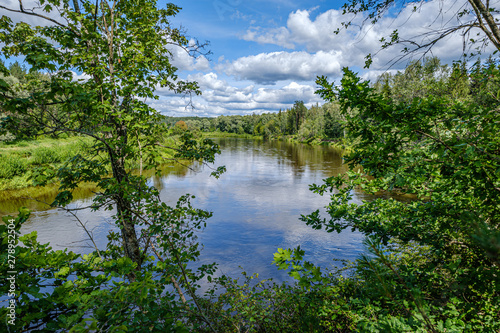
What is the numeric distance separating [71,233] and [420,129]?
574 inches

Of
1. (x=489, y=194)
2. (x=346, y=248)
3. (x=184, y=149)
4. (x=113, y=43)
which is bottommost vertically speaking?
(x=346, y=248)

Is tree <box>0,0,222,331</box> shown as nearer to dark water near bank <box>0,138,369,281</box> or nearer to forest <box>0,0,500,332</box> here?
forest <box>0,0,500,332</box>

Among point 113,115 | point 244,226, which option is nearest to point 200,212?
point 113,115

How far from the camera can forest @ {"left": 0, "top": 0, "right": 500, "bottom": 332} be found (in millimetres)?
2035

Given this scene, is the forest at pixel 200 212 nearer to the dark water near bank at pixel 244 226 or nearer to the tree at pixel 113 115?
the tree at pixel 113 115

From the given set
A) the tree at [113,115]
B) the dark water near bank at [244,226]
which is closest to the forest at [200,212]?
the tree at [113,115]

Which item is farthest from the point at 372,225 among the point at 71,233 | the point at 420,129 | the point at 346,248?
the point at 71,233

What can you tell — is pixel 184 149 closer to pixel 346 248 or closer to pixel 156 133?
pixel 156 133

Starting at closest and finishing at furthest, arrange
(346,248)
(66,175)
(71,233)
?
(66,175), (346,248), (71,233)

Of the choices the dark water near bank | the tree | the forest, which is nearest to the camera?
the forest

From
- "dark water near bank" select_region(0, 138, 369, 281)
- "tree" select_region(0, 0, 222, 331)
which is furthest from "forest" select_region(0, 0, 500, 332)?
"dark water near bank" select_region(0, 138, 369, 281)

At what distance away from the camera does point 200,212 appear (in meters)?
4.61

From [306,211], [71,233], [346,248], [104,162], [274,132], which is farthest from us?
[274,132]

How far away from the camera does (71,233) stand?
1193cm
